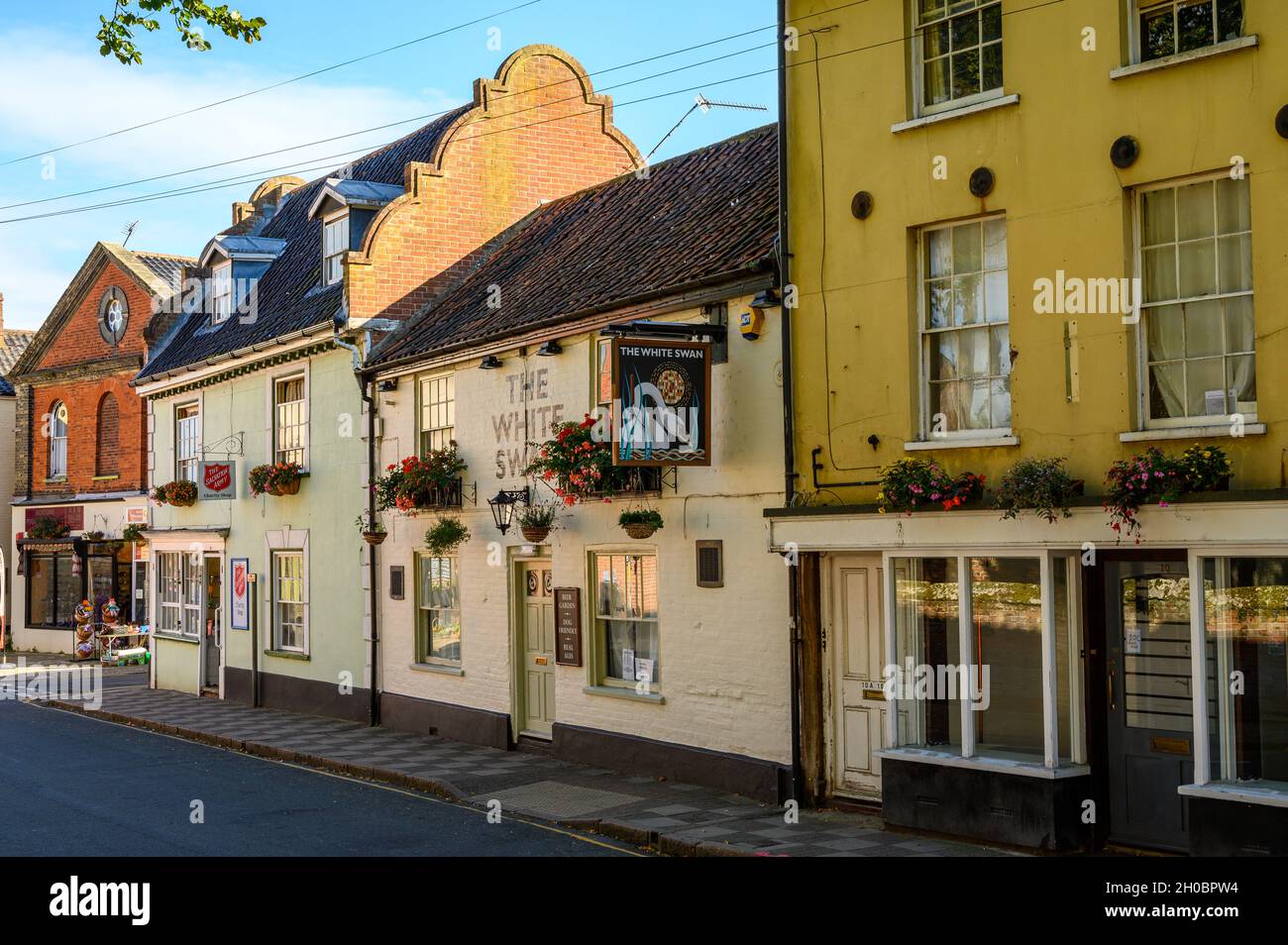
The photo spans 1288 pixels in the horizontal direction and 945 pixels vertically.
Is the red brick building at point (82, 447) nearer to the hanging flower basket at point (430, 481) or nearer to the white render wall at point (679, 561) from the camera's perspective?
the hanging flower basket at point (430, 481)

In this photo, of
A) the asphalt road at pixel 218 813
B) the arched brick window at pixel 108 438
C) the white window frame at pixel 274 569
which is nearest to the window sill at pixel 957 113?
the asphalt road at pixel 218 813

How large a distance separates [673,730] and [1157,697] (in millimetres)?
5880

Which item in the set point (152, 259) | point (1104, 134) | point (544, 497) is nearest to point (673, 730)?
point (544, 497)

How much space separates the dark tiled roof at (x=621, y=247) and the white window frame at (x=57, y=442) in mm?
19889

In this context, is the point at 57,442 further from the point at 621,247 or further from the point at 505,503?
the point at 621,247

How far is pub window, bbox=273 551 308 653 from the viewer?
920 inches

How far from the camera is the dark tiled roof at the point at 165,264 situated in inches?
1405

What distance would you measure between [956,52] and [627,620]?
7.37m

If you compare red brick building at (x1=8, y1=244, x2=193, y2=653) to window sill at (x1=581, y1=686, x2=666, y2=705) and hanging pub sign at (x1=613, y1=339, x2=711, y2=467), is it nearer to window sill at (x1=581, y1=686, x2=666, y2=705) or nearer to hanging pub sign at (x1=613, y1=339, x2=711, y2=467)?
window sill at (x1=581, y1=686, x2=666, y2=705)

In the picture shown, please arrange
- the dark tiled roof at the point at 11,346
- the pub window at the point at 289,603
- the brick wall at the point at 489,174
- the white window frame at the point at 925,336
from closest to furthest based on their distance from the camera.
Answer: the white window frame at the point at 925,336 → the brick wall at the point at 489,174 → the pub window at the point at 289,603 → the dark tiled roof at the point at 11,346

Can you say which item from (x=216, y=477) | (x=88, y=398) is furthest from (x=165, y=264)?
(x=216, y=477)

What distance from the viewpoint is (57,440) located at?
1494 inches

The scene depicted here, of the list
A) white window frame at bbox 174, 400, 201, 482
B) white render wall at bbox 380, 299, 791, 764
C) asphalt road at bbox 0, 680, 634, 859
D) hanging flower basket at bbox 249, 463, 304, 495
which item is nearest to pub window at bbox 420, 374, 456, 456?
white render wall at bbox 380, 299, 791, 764

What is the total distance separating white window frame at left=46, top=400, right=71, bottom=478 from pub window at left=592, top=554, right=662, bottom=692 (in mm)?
25601
